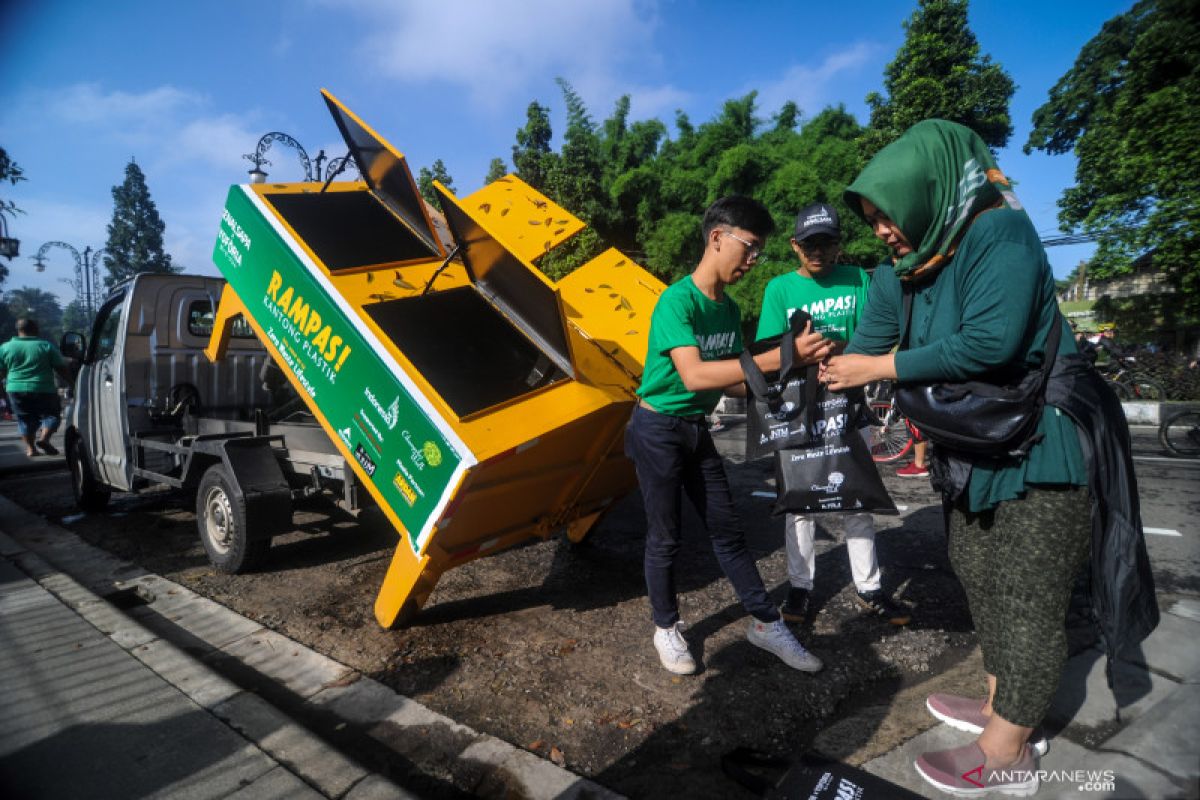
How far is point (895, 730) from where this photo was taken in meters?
2.13

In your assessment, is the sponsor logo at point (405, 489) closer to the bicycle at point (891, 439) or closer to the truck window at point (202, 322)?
the truck window at point (202, 322)

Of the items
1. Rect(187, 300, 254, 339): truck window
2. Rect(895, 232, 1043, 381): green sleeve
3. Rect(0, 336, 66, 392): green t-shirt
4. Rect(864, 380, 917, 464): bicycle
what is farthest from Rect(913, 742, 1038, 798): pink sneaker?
Rect(0, 336, 66, 392): green t-shirt

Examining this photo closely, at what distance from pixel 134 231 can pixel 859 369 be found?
282 feet

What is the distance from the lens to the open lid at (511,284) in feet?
9.98

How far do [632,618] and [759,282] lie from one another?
1522cm

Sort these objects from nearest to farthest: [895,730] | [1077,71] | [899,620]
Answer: [895,730], [899,620], [1077,71]

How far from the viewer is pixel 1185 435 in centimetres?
762

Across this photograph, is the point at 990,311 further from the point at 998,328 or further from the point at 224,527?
the point at 224,527

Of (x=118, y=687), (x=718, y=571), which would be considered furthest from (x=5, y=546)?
(x=718, y=571)

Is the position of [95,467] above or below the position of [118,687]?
above

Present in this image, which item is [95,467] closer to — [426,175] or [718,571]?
[718,571]

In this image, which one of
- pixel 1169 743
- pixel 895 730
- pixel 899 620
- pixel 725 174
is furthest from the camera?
pixel 725 174

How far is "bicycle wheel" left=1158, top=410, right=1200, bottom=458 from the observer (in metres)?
7.32

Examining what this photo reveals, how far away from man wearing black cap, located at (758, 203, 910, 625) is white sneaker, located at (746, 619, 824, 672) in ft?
1.39
